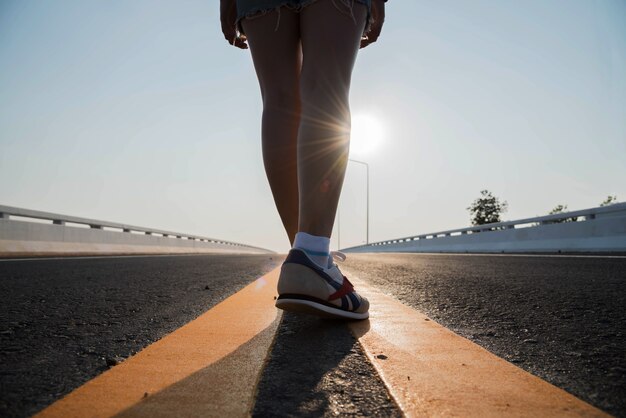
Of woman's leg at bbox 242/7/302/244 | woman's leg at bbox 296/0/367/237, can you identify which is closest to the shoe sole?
woman's leg at bbox 296/0/367/237

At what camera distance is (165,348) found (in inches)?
59.2

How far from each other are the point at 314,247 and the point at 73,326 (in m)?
1.09

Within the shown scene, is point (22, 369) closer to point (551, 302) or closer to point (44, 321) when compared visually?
point (44, 321)

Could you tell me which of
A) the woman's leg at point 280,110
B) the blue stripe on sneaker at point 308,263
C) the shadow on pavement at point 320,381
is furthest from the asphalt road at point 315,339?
the woman's leg at point 280,110

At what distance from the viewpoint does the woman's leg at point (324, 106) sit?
2104 mm

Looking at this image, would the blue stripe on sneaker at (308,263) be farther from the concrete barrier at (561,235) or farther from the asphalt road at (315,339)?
the concrete barrier at (561,235)

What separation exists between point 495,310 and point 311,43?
1.69 metres

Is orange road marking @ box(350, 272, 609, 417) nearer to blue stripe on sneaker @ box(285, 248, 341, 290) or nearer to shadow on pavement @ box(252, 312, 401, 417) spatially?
shadow on pavement @ box(252, 312, 401, 417)

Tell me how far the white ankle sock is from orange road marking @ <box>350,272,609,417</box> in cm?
36

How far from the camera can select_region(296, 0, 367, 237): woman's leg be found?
6.90 ft

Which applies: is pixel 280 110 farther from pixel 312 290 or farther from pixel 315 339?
pixel 315 339

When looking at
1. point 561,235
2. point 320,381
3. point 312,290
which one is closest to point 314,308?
point 312,290

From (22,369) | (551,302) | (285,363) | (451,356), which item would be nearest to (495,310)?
(551,302)

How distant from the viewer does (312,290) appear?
1.92 meters
